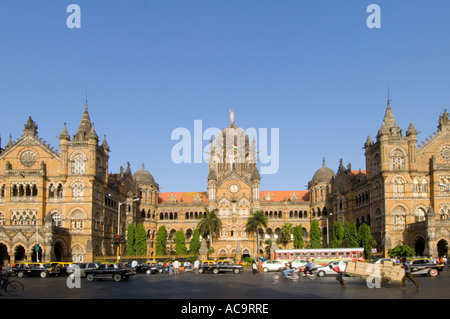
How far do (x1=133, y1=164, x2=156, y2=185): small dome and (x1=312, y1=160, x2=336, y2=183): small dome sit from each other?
33.3 metres

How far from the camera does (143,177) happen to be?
354ft

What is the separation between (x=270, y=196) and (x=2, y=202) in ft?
183

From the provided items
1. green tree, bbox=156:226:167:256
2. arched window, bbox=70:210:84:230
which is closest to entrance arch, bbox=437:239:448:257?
green tree, bbox=156:226:167:256

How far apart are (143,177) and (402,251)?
5553 cm

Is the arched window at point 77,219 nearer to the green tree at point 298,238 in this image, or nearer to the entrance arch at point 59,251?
the entrance arch at point 59,251

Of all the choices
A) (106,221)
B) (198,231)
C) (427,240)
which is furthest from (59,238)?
(427,240)

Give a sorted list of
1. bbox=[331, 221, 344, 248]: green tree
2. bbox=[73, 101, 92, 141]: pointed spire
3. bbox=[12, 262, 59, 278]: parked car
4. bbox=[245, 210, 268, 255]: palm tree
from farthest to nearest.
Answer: bbox=[245, 210, 268, 255]: palm tree
bbox=[73, 101, 92, 141]: pointed spire
bbox=[331, 221, 344, 248]: green tree
bbox=[12, 262, 59, 278]: parked car

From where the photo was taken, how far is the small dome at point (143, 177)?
351ft

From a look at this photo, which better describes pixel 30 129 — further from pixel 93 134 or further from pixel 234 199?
pixel 234 199

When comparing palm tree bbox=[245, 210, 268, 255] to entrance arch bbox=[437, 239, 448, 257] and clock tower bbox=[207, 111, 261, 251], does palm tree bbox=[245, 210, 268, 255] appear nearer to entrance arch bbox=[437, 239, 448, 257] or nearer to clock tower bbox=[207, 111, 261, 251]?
clock tower bbox=[207, 111, 261, 251]

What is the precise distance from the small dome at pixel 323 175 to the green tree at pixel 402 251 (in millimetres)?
34640

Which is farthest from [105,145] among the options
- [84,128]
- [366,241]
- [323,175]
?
[366,241]

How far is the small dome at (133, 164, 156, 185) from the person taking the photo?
106944 millimetres
